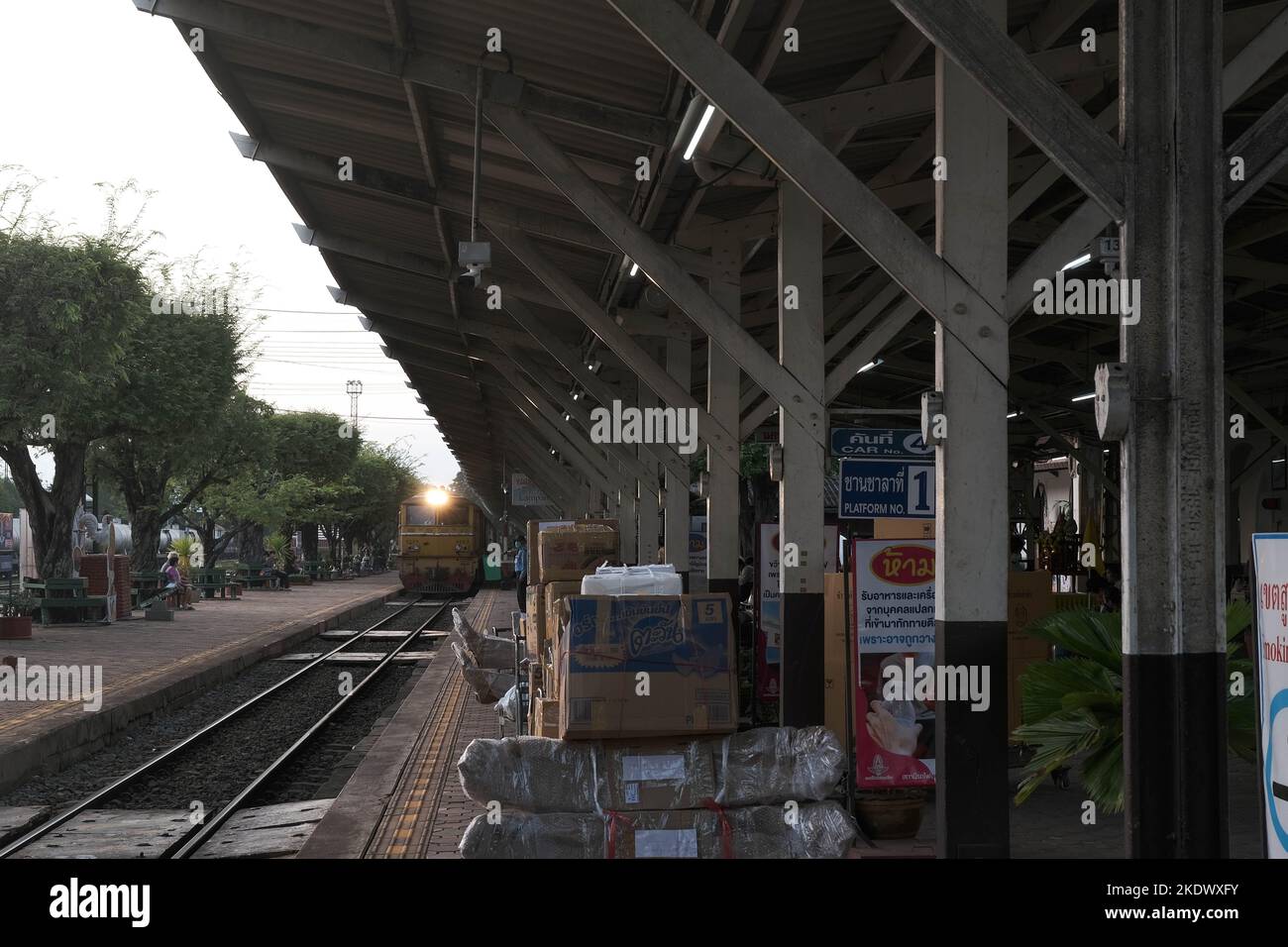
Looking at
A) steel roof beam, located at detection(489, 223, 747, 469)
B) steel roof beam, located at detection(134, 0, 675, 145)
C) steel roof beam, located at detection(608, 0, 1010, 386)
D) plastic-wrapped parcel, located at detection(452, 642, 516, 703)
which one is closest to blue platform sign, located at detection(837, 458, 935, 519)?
steel roof beam, located at detection(134, 0, 675, 145)

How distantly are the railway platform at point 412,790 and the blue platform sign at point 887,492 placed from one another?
11.2 ft

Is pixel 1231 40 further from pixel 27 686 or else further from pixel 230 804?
pixel 27 686

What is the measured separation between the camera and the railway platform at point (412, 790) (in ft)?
28.8

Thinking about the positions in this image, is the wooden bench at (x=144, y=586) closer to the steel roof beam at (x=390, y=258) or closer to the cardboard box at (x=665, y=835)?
the steel roof beam at (x=390, y=258)

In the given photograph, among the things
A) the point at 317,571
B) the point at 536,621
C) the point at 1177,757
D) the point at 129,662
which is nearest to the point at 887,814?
the point at 536,621

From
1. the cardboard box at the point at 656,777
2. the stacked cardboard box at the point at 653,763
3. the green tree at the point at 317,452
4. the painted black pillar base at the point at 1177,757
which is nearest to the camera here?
the painted black pillar base at the point at 1177,757

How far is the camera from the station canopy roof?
29.9 ft

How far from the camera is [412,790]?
10688 millimetres

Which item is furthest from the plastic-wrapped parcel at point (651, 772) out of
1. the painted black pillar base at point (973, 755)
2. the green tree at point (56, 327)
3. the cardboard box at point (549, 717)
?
the green tree at point (56, 327)

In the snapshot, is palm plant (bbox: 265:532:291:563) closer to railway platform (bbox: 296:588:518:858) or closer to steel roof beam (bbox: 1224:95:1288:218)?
railway platform (bbox: 296:588:518:858)

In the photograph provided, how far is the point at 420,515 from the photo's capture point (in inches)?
1829

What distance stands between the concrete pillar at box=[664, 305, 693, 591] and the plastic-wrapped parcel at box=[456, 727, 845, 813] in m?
9.56

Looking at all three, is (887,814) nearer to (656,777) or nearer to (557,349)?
(656,777)

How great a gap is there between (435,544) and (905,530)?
38.4 metres
